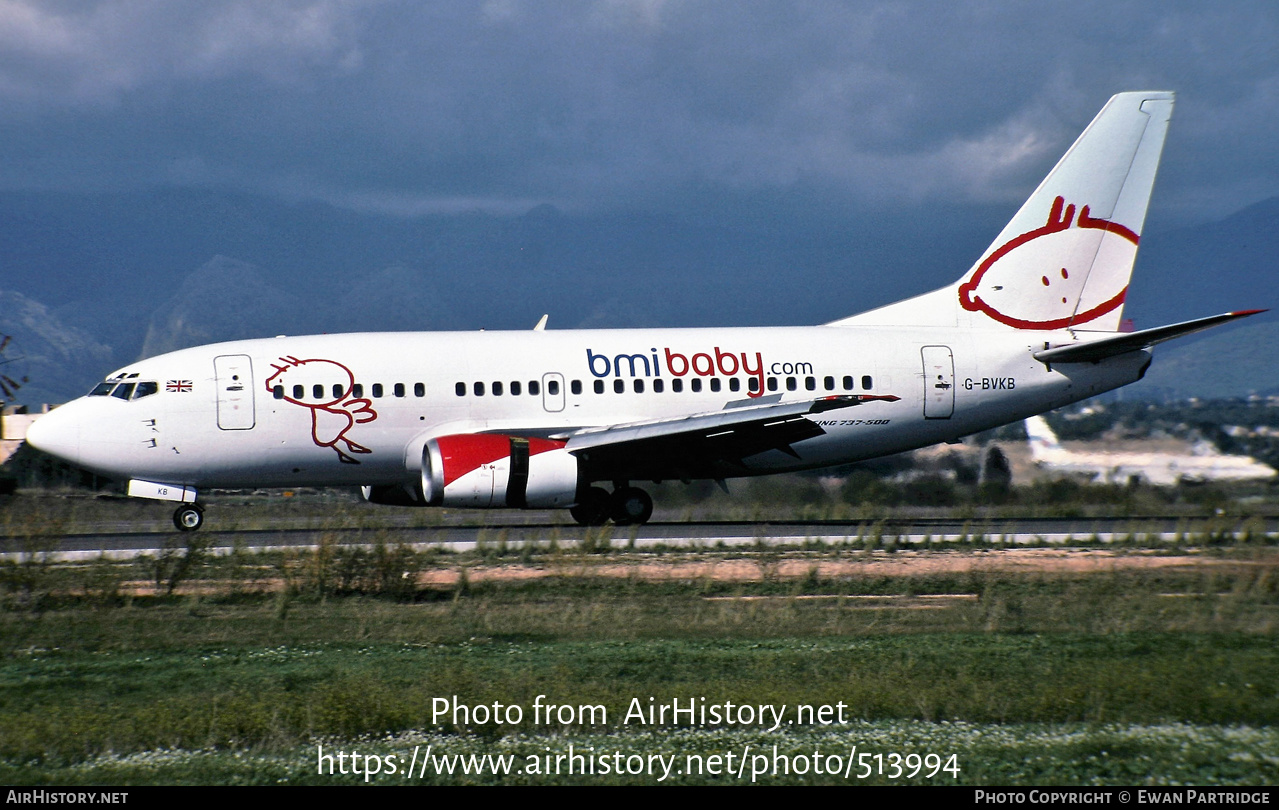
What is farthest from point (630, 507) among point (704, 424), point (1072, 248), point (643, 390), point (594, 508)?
point (1072, 248)

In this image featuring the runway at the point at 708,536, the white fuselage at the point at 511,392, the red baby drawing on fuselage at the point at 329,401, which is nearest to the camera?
the runway at the point at 708,536

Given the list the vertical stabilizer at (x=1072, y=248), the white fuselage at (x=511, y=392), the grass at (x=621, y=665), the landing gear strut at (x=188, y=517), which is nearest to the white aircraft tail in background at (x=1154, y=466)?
the vertical stabilizer at (x=1072, y=248)

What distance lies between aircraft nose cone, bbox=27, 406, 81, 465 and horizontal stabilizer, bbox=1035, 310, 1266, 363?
18401 millimetres

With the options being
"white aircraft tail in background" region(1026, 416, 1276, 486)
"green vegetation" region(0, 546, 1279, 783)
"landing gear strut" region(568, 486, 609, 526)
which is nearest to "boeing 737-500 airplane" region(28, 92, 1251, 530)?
"landing gear strut" region(568, 486, 609, 526)

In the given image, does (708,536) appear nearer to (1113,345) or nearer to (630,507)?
(630,507)

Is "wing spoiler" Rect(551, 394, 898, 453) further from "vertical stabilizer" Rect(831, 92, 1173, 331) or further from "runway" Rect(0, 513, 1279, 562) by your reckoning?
"vertical stabilizer" Rect(831, 92, 1173, 331)

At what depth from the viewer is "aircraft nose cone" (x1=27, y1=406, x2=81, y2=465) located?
22.2m

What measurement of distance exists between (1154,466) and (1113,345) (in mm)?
5948

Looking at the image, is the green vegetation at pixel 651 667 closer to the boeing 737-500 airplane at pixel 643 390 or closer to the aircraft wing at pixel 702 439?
the aircraft wing at pixel 702 439

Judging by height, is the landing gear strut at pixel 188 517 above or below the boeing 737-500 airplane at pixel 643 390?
below

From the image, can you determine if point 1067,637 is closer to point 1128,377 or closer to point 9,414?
point 1128,377

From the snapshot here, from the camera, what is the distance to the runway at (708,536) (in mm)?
19438

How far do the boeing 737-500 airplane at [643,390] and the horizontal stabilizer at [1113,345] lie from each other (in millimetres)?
65
